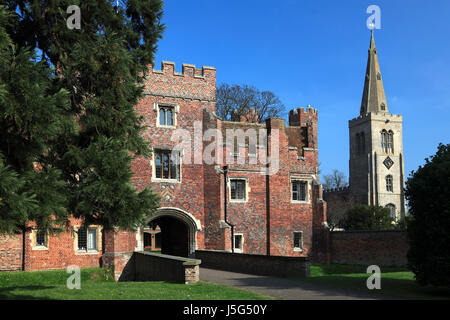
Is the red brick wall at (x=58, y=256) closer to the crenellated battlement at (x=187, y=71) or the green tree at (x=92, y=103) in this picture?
the crenellated battlement at (x=187, y=71)

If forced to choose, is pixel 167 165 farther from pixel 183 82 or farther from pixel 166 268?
pixel 166 268

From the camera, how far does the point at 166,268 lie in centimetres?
1716

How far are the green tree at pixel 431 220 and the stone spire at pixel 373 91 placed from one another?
60389 millimetres

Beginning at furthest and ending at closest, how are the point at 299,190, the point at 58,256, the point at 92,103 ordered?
→ the point at 299,190 → the point at 58,256 → the point at 92,103

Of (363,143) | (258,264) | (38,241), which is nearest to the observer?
(258,264)

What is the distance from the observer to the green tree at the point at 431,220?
13258 mm

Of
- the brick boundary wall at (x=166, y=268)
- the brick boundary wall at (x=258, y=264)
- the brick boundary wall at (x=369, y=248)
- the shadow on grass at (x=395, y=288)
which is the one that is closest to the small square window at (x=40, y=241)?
the brick boundary wall at (x=166, y=268)

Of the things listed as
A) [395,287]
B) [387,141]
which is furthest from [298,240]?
[387,141]

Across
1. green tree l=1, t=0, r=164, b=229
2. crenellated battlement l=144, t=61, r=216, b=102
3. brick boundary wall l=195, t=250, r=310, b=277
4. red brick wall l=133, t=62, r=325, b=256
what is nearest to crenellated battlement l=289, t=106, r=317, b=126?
red brick wall l=133, t=62, r=325, b=256

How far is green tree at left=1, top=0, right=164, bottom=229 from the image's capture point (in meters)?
10.1

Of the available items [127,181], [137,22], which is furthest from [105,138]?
[137,22]

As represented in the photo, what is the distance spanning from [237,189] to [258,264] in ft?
28.6

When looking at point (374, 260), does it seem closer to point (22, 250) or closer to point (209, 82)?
point (209, 82)
